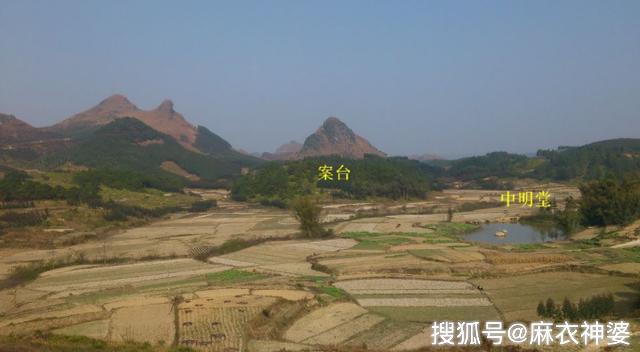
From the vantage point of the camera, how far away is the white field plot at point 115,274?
91.5 ft

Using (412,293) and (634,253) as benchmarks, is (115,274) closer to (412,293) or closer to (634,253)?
(412,293)

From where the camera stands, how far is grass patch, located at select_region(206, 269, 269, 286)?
2725 cm

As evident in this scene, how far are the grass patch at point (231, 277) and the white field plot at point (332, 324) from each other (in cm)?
692

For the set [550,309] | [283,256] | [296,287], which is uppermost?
[550,309]

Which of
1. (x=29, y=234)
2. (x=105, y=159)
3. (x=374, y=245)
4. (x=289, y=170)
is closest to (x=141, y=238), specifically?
(x=29, y=234)

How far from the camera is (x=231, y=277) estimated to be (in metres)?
28.6

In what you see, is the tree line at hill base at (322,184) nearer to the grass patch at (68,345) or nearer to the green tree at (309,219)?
the green tree at (309,219)

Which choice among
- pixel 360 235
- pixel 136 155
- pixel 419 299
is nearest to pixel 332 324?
pixel 419 299

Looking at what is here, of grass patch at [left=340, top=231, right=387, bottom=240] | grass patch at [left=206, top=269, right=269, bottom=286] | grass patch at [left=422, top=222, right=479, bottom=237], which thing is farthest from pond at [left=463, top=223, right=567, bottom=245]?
grass patch at [left=206, top=269, right=269, bottom=286]

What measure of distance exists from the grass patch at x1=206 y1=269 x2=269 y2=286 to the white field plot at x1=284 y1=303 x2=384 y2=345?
6.92 metres

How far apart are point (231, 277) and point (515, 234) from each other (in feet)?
96.9

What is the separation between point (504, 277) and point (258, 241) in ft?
66.4

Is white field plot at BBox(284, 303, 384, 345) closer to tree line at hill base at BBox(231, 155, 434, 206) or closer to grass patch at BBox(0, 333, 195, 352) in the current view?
grass patch at BBox(0, 333, 195, 352)

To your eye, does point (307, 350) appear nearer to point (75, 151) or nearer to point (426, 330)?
point (426, 330)
